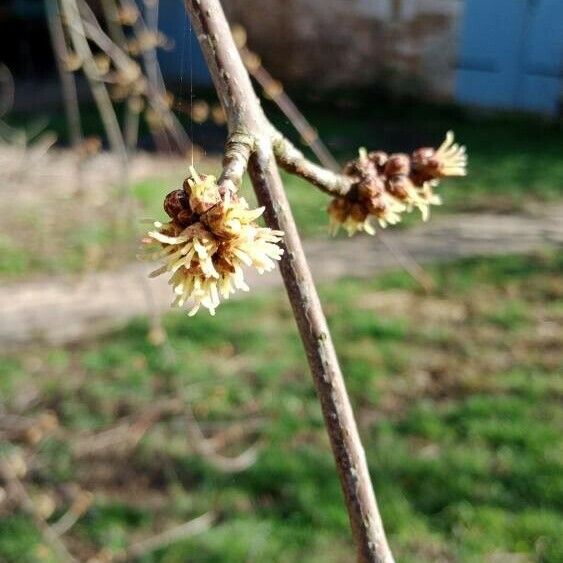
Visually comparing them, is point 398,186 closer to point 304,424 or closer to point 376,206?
point 376,206

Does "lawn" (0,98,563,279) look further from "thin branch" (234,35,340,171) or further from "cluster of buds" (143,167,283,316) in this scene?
"cluster of buds" (143,167,283,316)

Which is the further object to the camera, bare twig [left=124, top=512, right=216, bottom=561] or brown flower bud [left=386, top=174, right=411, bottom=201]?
bare twig [left=124, top=512, right=216, bottom=561]

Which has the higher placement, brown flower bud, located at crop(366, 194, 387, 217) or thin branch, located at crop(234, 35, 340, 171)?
brown flower bud, located at crop(366, 194, 387, 217)

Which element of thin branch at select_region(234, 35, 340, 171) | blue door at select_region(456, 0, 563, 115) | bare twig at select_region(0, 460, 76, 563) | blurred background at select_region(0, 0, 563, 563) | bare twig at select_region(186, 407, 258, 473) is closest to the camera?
bare twig at select_region(0, 460, 76, 563)

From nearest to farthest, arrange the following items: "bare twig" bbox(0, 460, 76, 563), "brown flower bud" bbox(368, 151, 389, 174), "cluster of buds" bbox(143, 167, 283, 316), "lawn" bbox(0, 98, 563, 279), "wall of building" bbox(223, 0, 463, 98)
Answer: "cluster of buds" bbox(143, 167, 283, 316) → "brown flower bud" bbox(368, 151, 389, 174) → "bare twig" bbox(0, 460, 76, 563) → "lawn" bbox(0, 98, 563, 279) → "wall of building" bbox(223, 0, 463, 98)

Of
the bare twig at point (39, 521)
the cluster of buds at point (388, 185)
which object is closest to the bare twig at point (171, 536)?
the bare twig at point (39, 521)

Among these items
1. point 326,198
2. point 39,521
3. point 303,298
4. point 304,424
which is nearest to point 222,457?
point 304,424

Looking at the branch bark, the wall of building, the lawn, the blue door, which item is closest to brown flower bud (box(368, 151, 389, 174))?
the branch bark
